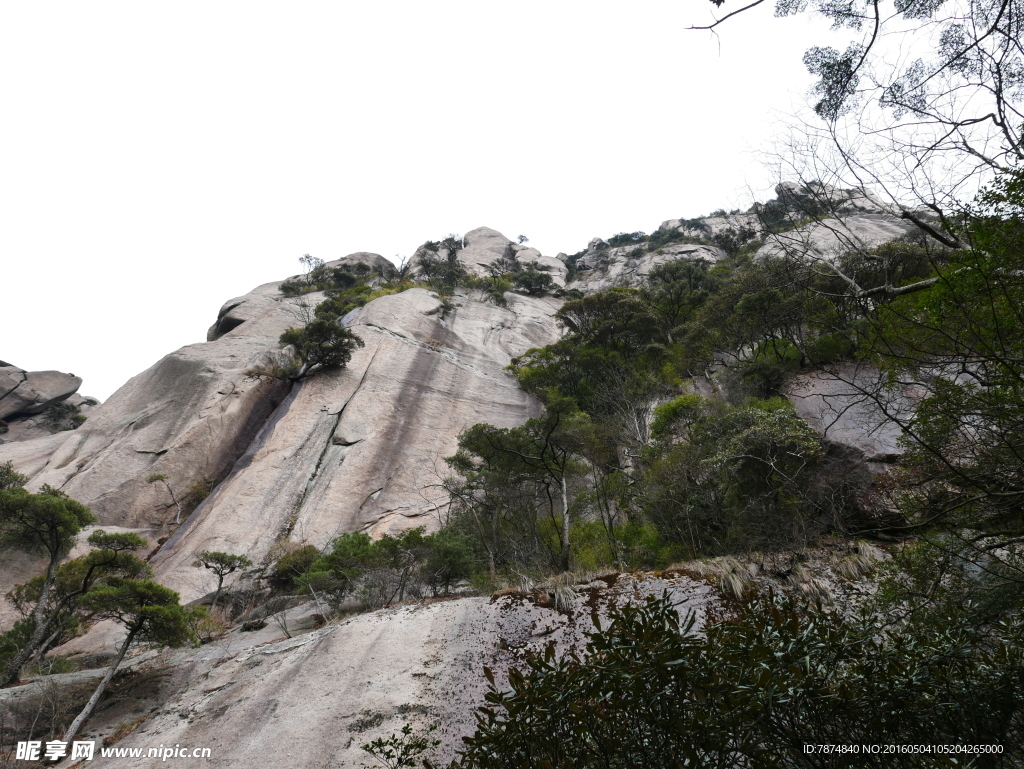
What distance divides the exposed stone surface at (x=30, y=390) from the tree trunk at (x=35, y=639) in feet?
119

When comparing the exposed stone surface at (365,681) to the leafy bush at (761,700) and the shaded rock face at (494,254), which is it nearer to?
the leafy bush at (761,700)

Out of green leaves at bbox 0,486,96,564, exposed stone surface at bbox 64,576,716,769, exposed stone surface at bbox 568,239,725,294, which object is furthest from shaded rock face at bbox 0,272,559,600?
exposed stone surface at bbox 568,239,725,294

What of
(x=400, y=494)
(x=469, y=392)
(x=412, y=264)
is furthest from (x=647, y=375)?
(x=412, y=264)

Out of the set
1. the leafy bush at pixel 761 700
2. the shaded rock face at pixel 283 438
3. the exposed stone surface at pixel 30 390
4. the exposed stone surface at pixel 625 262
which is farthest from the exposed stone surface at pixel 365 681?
the exposed stone surface at pixel 30 390

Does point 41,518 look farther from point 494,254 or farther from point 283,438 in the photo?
point 494,254

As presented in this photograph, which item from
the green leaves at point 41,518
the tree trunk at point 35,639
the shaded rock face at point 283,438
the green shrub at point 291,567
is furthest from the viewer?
the shaded rock face at point 283,438

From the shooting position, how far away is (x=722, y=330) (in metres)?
17.6

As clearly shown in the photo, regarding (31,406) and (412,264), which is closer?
(31,406)

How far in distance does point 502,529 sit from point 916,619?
427 inches

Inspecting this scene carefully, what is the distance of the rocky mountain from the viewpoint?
6.41m

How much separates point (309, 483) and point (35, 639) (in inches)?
335

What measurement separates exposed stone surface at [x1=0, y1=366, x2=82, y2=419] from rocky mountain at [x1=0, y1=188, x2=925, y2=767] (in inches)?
5.2

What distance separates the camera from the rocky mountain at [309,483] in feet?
21.0

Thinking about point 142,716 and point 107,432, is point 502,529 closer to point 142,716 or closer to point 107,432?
point 142,716
